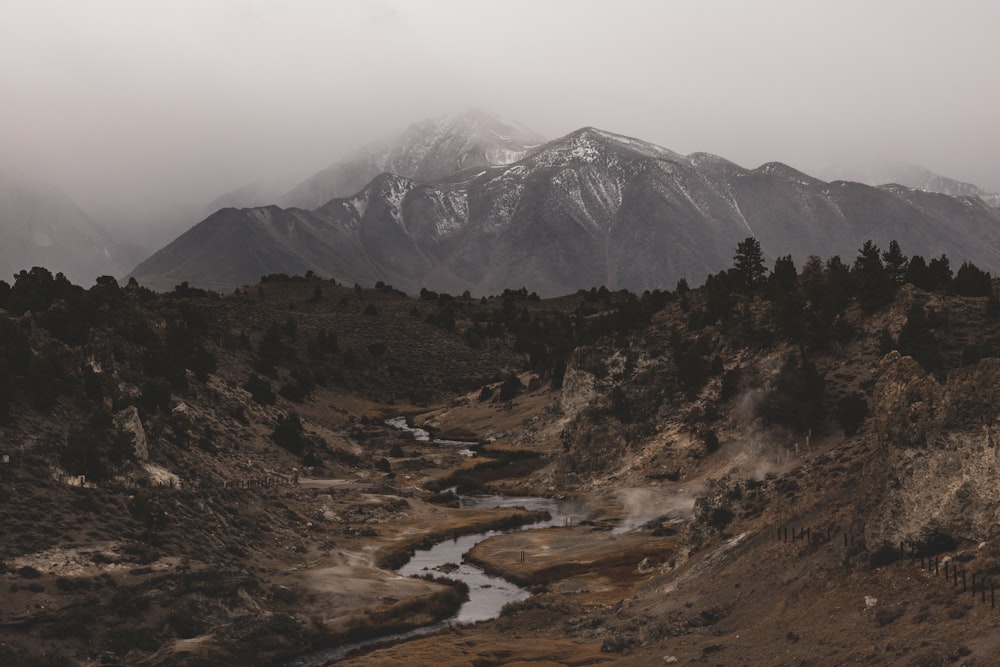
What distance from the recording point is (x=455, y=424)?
159 metres

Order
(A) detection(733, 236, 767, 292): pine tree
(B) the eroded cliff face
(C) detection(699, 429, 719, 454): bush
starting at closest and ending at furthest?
(B) the eroded cliff face, (C) detection(699, 429, 719, 454): bush, (A) detection(733, 236, 767, 292): pine tree

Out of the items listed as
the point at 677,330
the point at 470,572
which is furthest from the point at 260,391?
the point at 470,572

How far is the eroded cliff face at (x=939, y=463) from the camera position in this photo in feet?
119

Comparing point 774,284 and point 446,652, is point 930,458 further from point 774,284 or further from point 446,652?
point 774,284

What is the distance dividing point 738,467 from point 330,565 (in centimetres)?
4101

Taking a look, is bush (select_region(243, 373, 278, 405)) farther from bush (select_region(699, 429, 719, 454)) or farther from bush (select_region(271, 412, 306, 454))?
bush (select_region(699, 429, 719, 454))

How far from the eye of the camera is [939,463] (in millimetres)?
38656

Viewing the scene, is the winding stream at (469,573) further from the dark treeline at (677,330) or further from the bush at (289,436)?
the bush at (289,436)

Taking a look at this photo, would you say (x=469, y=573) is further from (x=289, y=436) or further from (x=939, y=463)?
(x=289, y=436)

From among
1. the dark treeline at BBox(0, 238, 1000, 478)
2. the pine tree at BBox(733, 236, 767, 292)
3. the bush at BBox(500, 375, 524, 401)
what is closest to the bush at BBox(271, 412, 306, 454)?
the dark treeline at BBox(0, 238, 1000, 478)

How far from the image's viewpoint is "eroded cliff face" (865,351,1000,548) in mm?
36375

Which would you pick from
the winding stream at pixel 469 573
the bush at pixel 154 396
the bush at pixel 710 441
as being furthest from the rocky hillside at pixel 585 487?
the winding stream at pixel 469 573

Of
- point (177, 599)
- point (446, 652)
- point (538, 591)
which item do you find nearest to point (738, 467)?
point (538, 591)

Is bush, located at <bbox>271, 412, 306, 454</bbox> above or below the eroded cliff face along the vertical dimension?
below
